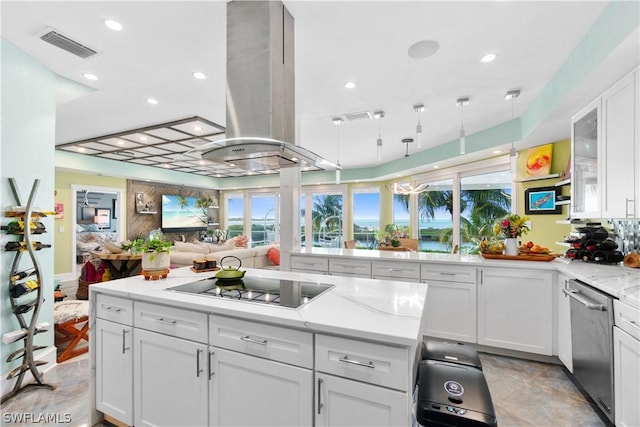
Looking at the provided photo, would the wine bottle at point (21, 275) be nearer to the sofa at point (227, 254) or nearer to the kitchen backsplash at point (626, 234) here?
the sofa at point (227, 254)

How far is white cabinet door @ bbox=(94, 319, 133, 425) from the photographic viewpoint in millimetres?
1764

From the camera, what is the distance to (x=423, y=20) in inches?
76.8

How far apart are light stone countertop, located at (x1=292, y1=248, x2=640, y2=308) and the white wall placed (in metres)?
2.47

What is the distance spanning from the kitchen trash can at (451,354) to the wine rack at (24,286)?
287cm

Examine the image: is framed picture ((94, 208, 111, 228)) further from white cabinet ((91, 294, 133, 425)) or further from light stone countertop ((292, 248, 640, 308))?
white cabinet ((91, 294, 133, 425))

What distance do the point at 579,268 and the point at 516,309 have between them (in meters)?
0.64

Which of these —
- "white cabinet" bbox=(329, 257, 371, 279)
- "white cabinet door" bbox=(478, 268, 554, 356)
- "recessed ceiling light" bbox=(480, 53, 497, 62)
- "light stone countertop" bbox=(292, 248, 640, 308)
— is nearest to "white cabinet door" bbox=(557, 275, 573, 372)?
"white cabinet door" bbox=(478, 268, 554, 356)

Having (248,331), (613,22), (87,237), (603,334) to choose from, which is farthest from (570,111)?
(87,237)

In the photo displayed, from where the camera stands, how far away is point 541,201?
3766 mm

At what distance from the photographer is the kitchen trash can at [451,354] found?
4.97 ft

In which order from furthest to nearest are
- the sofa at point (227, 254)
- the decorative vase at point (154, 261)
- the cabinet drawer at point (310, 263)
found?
the sofa at point (227, 254), the cabinet drawer at point (310, 263), the decorative vase at point (154, 261)

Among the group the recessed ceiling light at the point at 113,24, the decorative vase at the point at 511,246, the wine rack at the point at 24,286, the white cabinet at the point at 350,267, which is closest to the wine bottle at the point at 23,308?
the wine rack at the point at 24,286

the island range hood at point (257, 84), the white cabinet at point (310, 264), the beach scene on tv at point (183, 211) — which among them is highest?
the island range hood at point (257, 84)

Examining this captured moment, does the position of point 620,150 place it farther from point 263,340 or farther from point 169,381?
point 169,381
